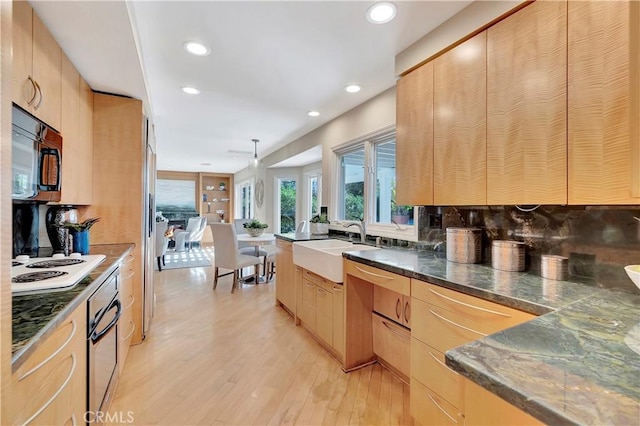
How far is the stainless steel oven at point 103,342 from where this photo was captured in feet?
4.17

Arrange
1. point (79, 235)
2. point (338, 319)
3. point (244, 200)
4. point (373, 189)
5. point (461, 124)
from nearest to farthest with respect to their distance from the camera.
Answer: point (461, 124)
point (79, 235)
point (338, 319)
point (373, 189)
point (244, 200)

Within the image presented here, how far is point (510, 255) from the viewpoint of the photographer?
5.00 ft

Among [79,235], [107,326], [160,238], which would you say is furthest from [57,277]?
[160,238]

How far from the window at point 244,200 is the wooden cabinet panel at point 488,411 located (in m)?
7.29

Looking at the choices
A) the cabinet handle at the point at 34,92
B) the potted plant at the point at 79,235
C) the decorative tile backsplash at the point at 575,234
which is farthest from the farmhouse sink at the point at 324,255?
the cabinet handle at the point at 34,92

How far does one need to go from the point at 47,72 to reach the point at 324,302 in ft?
7.79

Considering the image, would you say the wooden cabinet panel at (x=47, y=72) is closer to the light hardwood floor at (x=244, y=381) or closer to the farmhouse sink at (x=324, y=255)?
the light hardwood floor at (x=244, y=381)

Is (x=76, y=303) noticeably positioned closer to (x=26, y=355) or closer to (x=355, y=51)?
(x=26, y=355)

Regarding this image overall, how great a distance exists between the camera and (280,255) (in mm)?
3393

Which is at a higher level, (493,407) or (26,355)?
(26,355)

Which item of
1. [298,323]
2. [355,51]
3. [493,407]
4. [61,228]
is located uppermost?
[355,51]

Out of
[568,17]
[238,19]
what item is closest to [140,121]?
[238,19]

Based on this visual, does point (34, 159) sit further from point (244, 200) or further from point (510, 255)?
point (244, 200)

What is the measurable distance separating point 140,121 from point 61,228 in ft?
3.55
